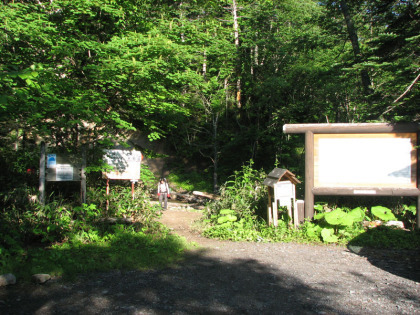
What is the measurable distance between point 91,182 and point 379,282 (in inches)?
266

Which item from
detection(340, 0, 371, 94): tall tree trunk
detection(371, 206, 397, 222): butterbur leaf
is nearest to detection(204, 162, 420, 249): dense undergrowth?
detection(371, 206, 397, 222): butterbur leaf

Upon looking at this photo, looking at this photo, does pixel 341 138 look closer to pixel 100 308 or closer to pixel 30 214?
pixel 100 308

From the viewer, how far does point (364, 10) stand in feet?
38.8

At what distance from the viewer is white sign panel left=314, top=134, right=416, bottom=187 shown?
25.6ft

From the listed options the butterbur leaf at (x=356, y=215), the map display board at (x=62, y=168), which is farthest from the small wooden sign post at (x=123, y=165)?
the butterbur leaf at (x=356, y=215)

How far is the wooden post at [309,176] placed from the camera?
788 cm

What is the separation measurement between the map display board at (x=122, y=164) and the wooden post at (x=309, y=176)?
4.18 meters

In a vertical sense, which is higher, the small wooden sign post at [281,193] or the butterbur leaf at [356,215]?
the small wooden sign post at [281,193]

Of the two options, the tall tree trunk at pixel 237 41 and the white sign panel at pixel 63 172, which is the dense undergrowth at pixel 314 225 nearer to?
the white sign panel at pixel 63 172

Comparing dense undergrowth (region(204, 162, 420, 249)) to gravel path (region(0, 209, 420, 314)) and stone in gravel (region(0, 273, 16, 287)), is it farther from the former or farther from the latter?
stone in gravel (region(0, 273, 16, 287))

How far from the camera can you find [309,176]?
7953mm

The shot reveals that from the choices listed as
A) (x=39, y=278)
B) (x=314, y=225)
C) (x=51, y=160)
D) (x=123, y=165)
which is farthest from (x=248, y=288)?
(x=51, y=160)

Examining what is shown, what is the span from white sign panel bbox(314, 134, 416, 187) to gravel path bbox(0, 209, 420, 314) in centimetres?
199

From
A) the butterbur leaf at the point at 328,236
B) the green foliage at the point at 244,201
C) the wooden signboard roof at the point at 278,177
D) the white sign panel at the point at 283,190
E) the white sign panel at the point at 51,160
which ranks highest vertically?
the white sign panel at the point at 51,160
